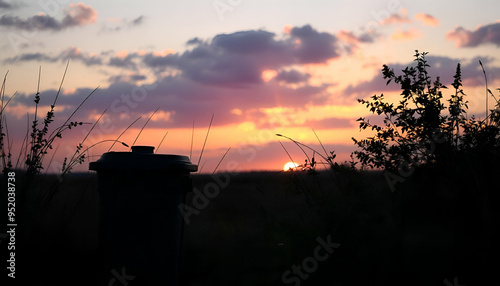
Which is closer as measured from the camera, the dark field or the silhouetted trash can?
the dark field

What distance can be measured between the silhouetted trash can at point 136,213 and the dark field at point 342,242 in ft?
0.80

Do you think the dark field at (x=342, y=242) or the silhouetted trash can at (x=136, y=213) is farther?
the silhouetted trash can at (x=136, y=213)

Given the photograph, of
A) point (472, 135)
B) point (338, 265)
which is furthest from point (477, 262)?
point (472, 135)

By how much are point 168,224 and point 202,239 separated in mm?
1609

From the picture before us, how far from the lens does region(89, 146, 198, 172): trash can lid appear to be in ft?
13.5

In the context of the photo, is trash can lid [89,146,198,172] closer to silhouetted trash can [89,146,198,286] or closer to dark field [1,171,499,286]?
silhouetted trash can [89,146,198,286]

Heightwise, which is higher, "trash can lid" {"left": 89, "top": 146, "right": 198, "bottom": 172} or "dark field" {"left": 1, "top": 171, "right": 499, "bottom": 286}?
"trash can lid" {"left": 89, "top": 146, "right": 198, "bottom": 172}

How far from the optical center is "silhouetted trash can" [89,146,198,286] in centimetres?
415

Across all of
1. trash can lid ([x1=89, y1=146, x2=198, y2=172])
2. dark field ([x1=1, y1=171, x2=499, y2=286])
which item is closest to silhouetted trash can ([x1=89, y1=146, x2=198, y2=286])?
trash can lid ([x1=89, y1=146, x2=198, y2=172])

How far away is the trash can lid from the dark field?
2.72 feet

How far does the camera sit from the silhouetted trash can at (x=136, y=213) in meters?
4.15

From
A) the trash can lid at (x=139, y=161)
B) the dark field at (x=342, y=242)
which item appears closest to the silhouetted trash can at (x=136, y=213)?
the trash can lid at (x=139, y=161)

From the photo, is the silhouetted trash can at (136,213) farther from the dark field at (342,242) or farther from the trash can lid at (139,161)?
the dark field at (342,242)

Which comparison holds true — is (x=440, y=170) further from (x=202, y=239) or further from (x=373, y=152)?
(x=202, y=239)
